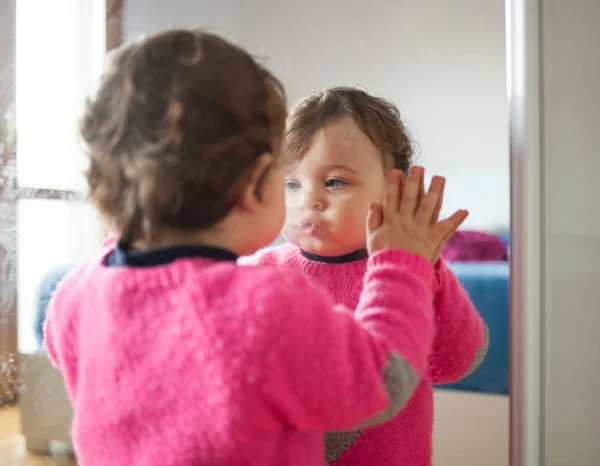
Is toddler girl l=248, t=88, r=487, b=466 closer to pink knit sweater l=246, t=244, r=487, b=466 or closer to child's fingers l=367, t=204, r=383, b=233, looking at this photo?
pink knit sweater l=246, t=244, r=487, b=466

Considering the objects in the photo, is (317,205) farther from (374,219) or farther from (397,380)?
(397,380)

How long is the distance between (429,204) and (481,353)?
25cm

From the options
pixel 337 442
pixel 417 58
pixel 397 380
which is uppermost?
pixel 417 58

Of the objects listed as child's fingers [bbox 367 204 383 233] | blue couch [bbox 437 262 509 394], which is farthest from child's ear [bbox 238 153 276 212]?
blue couch [bbox 437 262 509 394]

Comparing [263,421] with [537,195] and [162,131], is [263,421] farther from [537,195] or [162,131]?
[537,195]

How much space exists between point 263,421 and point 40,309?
28.4 inches

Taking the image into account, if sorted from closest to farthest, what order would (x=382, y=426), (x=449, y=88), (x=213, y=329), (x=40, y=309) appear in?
1. (x=213, y=329)
2. (x=382, y=426)
3. (x=449, y=88)
4. (x=40, y=309)

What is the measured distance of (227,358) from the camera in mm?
434

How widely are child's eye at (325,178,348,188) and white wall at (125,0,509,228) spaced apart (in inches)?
7.5

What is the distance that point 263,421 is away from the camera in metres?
0.45

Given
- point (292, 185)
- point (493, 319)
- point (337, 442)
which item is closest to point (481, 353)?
point (493, 319)

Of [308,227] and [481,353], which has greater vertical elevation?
[308,227]

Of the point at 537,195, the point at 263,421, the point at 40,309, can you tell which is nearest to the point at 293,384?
the point at 263,421

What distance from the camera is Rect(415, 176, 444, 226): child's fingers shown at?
566 millimetres
